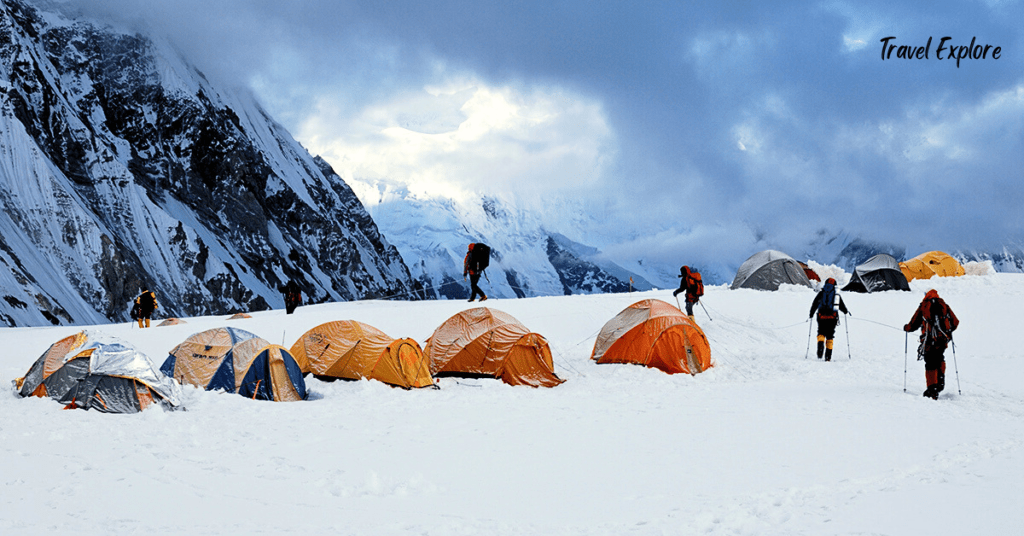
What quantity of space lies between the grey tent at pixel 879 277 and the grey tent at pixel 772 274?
103 inches

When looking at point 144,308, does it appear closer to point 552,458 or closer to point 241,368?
point 241,368

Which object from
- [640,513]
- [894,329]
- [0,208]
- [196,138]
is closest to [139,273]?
[0,208]

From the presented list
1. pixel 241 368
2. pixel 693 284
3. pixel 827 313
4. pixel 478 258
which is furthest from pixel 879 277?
pixel 241 368

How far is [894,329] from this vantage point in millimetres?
25188

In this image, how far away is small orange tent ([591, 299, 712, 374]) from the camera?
18250 millimetres

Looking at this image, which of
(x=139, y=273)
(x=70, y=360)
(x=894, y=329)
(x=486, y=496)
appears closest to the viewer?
(x=486, y=496)

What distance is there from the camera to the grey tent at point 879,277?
36594 mm

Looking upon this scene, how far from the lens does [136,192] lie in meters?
89.7

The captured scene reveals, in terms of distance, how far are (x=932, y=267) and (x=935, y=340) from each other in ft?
119

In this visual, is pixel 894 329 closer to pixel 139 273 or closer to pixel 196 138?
pixel 139 273

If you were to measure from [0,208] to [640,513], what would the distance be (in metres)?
79.7

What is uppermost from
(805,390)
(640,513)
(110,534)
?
(805,390)

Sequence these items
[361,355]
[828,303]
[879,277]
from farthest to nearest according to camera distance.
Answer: [879,277] < [828,303] < [361,355]

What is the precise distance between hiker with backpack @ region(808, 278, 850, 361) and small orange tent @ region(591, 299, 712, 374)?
3.51 meters
